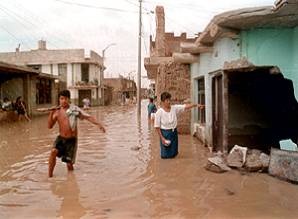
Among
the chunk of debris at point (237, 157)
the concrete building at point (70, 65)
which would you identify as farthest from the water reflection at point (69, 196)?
the concrete building at point (70, 65)

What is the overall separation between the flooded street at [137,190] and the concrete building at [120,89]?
179ft

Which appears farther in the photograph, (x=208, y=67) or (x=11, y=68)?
(x=11, y=68)

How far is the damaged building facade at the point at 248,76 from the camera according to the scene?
7.86 m

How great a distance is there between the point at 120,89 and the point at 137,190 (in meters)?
66.5

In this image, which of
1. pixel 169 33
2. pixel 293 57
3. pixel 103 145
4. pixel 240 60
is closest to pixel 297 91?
pixel 293 57

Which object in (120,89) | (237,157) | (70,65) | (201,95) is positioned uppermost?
(70,65)

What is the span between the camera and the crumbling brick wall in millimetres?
14789

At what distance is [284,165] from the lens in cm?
730

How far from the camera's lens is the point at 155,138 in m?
14.9

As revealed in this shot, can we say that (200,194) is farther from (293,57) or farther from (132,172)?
(293,57)

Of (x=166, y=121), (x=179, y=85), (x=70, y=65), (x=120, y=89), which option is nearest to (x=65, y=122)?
(x=166, y=121)

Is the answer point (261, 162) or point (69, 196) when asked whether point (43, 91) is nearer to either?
point (261, 162)

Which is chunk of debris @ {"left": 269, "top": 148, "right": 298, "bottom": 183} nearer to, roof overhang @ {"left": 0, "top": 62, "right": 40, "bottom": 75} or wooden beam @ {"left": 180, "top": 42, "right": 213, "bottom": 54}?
wooden beam @ {"left": 180, "top": 42, "right": 213, "bottom": 54}

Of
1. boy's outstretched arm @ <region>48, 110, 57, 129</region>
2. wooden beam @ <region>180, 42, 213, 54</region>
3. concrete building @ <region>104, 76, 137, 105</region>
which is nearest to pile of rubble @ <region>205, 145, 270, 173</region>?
boy's outstretched arm @ <region>48, 110, 57, 129</region>
